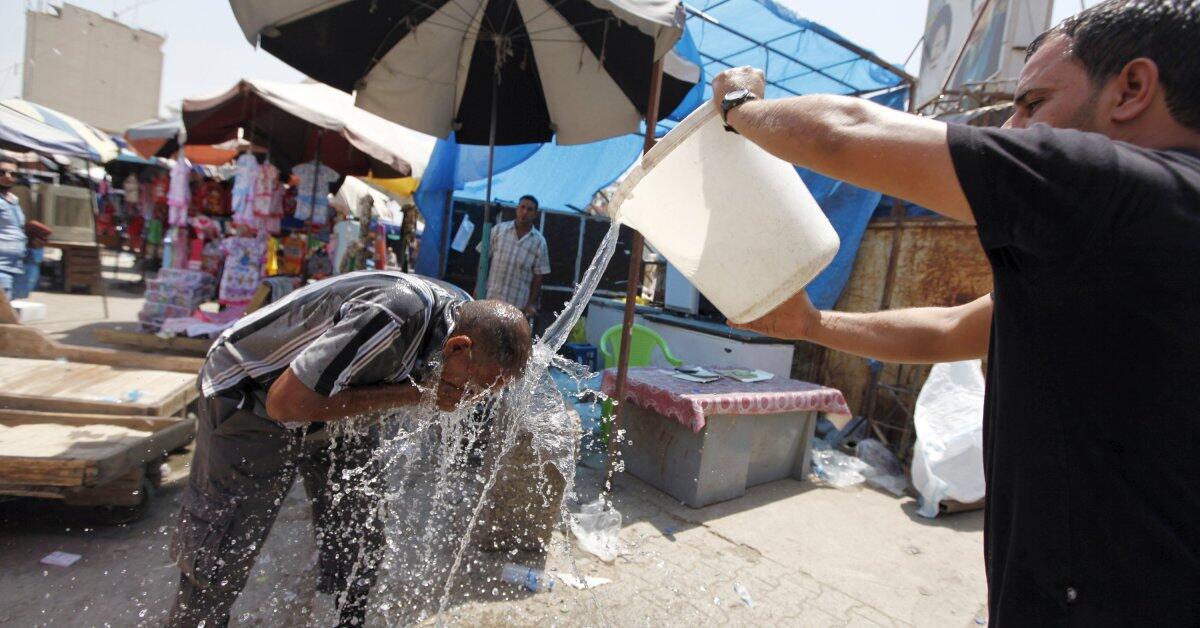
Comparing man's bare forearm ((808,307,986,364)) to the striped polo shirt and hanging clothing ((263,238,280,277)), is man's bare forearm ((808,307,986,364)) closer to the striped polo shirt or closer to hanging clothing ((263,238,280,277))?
the striped polo shirt

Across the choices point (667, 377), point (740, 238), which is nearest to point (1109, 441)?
point (740, 238)

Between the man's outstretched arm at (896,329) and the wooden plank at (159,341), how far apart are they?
5356 millimetres

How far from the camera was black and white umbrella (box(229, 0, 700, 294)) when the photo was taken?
371 centimetres

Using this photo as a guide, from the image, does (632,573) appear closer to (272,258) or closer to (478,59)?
(478,59)

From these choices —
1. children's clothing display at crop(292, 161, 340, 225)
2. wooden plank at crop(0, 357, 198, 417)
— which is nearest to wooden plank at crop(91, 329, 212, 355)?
wooden plank at crop(0, 357, 198, 417)

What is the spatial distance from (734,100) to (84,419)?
154 inches

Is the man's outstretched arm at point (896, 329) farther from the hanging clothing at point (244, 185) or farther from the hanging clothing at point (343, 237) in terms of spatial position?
the hanging clothing at point (343, 237)

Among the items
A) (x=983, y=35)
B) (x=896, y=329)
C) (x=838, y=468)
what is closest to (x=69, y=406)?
(x=896, y=329)

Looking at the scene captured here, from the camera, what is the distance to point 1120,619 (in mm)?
806

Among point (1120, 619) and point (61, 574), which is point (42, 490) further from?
point (1120, 619)

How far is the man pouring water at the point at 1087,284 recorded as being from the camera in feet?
2.41

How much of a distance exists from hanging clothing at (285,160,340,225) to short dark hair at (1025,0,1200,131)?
289 inches

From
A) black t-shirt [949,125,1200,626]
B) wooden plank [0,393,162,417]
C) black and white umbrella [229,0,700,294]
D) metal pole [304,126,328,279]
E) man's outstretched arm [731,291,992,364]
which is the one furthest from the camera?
metal pole [304,126,328,279]

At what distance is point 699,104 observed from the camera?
20.9 ft
